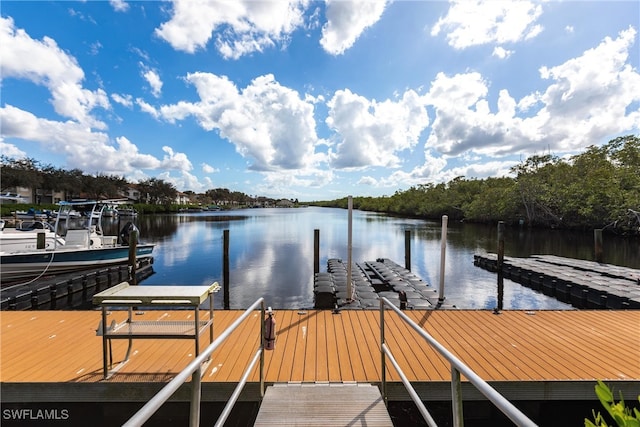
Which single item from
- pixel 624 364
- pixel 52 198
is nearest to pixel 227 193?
pixel 52 198

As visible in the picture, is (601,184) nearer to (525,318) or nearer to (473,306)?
(473,306)

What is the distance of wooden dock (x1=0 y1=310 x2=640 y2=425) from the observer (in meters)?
3.75

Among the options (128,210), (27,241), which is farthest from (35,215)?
(27,241)

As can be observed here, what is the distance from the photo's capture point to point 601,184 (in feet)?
105

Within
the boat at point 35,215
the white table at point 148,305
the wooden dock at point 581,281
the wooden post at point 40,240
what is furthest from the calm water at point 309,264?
the boat at point 35,215

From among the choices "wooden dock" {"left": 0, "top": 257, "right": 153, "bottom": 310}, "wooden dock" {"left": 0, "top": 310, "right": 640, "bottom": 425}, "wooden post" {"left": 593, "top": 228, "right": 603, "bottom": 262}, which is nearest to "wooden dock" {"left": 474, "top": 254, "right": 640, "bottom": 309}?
"wooden post" {"left": 593, "top": 228, "right": 603, "bottom": 262}

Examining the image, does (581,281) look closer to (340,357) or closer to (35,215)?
(340,357)

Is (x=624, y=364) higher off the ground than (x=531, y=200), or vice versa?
(x=531, y=200)

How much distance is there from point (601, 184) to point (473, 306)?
3238 centimetres

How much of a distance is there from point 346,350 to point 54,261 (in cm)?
1457

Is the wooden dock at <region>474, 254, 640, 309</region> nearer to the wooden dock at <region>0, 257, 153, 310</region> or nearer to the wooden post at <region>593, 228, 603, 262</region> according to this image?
the wooden post at <region>593, 228, 603, 262</region>

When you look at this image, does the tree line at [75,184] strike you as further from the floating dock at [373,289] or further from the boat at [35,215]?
the floating dock at [373,289]

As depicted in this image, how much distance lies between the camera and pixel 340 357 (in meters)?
4.40

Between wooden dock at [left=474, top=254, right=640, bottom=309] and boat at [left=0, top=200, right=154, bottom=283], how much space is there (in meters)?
17.4
